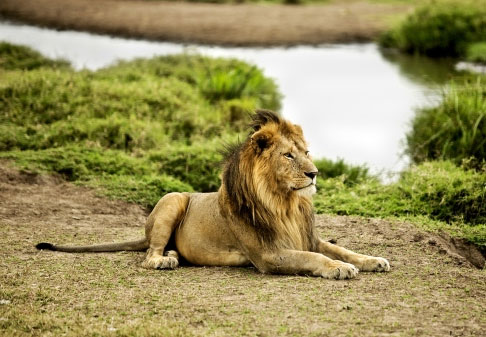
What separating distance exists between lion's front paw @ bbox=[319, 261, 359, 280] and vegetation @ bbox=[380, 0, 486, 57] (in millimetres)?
15966

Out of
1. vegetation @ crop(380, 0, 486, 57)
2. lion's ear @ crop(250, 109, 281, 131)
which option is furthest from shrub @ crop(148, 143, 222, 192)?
vegetation @ crop(380, 0, 486, 57)

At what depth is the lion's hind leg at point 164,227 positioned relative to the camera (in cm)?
689

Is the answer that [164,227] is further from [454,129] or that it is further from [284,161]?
[454,129]

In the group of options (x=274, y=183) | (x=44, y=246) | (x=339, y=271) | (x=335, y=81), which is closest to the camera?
(x=339, y=271)

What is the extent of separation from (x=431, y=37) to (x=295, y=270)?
16844 millimetres

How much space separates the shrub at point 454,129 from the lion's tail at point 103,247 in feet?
17.6

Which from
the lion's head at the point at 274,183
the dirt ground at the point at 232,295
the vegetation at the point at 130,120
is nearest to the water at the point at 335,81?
the vegetation at the point at 130,120

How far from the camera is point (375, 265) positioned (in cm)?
650

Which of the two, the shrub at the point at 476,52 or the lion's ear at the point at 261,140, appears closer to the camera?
the lion's ear at the point at 261,140

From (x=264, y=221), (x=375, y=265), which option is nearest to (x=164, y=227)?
(x=264, y=221)

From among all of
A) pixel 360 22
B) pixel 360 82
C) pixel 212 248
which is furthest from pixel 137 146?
pixel 360 22

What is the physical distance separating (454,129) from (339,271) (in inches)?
257

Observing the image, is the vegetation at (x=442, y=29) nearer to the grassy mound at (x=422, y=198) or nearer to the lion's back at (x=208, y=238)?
the grassy mound at (x=422, y=198)

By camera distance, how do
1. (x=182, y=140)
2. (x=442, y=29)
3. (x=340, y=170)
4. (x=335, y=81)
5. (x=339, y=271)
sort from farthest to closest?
(x=442, y=29) < (x=335, y=81) < (x=182, y=140) < (x=340, y=170) < (x=339, y=271)
